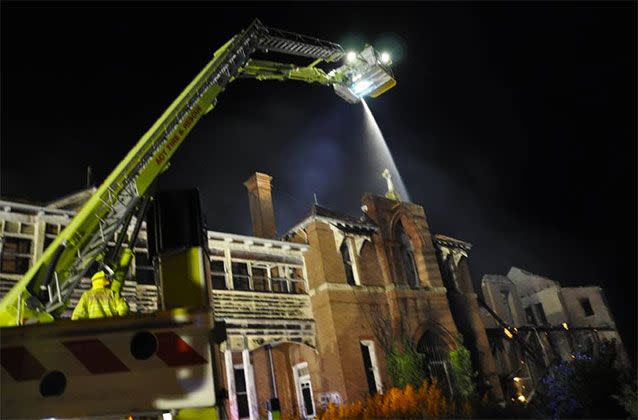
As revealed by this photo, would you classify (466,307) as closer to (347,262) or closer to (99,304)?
(347,262)

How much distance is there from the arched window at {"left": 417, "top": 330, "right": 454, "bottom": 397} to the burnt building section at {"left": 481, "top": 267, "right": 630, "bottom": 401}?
3.52m

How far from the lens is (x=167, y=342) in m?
2.08

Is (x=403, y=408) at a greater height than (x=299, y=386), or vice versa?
(x=299, y=386)

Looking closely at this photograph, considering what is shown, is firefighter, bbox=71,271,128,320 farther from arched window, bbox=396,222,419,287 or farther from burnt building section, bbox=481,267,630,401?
burnt building section, bbox=481,267,630,401

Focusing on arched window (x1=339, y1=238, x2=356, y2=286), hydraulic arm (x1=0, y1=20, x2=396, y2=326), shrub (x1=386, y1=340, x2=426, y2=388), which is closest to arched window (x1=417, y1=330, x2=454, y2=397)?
shrub (x1=386, y1=340, x2=426, y2=388)

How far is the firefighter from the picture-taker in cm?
590

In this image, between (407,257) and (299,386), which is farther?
(407,257)

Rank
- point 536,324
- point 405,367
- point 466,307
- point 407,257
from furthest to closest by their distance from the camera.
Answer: point 536,324 → point 466,307 → point 407,257 → point 405,367

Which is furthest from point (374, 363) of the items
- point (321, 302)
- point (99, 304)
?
point (99, 304)

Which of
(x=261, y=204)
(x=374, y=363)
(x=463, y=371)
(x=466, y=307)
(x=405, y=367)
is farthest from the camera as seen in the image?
(x=466, y=307)

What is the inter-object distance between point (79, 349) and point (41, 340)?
6.3 inches

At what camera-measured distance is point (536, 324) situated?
33.6 m

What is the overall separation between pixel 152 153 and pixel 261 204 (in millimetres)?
11929

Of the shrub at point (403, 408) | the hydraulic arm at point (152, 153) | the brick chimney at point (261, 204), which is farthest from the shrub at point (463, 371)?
the hydraulic arm at point (152, 153)
